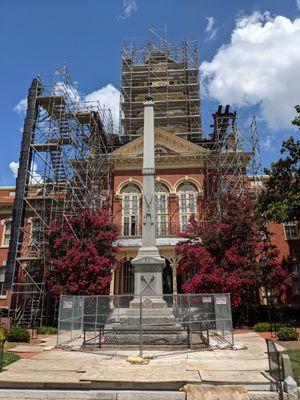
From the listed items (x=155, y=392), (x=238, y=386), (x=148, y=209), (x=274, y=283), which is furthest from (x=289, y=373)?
(x=274, y=283)

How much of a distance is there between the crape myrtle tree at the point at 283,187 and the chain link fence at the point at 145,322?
6.92m

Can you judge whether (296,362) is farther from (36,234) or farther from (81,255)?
(36,234)

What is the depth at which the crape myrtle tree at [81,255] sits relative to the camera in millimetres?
20984

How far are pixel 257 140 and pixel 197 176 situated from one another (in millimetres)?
5678

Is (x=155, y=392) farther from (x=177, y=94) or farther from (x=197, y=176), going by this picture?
(x=177, y=94)

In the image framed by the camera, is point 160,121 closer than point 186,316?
No

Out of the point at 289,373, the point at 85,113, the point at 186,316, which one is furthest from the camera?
the point at 85,113

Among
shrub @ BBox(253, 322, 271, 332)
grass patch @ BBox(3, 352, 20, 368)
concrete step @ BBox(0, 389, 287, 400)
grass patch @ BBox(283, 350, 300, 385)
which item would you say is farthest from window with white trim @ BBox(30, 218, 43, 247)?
grass patch @ BBox(283, 350, 300, 385)

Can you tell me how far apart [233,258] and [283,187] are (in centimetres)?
518

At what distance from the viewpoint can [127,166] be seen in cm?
3069

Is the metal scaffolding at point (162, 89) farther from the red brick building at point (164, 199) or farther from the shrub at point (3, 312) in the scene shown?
the shrub at point (3, 312)

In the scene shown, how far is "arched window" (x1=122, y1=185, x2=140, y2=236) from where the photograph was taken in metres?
29.3

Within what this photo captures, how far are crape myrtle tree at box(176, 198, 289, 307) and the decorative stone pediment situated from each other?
26.8 feet

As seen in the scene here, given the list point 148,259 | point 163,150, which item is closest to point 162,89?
point 163,150
